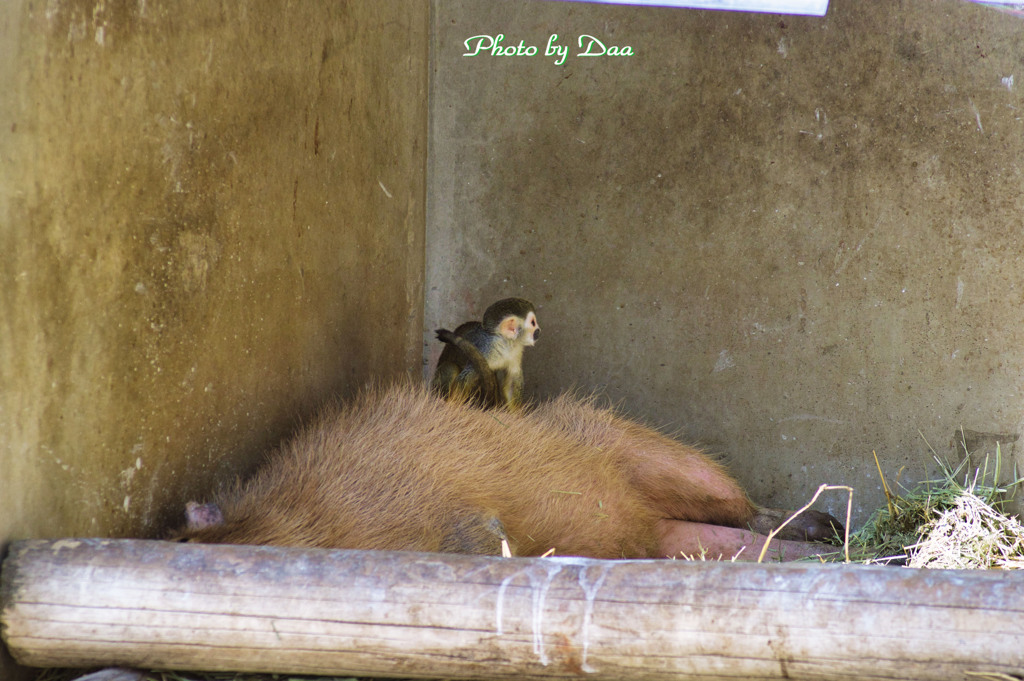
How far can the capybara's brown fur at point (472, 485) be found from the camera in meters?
2.29

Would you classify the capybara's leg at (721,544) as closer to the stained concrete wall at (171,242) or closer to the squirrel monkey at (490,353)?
the squirrel monkey at (490,353)

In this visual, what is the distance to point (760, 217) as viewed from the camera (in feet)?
12.5

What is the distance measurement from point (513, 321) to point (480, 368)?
271 millimetres

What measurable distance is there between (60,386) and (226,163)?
2.82 ft

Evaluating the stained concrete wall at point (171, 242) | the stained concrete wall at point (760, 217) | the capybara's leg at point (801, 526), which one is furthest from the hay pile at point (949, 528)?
the stained concrete wall at point (171, 242)

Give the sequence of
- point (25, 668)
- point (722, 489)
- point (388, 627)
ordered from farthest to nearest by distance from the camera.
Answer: point (722, 489) → point (25, 668) → point (388, 627)

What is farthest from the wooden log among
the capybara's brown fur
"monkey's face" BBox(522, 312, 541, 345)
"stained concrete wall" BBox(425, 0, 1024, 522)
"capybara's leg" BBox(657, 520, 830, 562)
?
"stained concrete wall" BBox(425, 0, 1024, 522)

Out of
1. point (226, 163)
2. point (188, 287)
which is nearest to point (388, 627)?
point (188, 287)

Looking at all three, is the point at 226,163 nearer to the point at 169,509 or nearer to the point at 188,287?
the point at 188,287

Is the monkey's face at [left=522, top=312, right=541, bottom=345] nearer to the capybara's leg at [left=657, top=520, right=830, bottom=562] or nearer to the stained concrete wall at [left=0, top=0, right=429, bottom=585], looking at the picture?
the stained concrete wall at [left=0, top=0, right=429, bottom=585]

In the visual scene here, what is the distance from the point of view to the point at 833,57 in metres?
3.73

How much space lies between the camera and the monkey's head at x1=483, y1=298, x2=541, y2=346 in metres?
3.53

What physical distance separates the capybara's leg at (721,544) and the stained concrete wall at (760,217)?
706 millimetres

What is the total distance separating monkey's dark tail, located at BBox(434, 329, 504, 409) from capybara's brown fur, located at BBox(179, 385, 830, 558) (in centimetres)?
24
